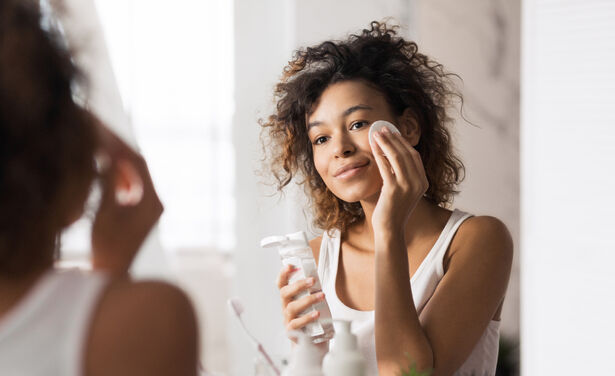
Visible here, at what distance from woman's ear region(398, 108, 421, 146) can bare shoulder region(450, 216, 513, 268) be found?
0.16m

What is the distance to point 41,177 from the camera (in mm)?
382

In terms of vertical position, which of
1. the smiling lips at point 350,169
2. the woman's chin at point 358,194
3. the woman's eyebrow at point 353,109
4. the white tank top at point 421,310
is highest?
the woman's eyebrow at point 353,109

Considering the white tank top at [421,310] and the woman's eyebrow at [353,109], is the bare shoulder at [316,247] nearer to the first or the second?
the white tank top at [421,310]

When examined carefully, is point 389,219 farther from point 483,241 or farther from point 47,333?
point 47,333

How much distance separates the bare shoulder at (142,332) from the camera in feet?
1.21

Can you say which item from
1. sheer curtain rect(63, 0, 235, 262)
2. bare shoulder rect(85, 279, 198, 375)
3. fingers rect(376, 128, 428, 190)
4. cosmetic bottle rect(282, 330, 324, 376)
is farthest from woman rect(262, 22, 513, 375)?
sheer curtain rect(63, 0, 235, 262)

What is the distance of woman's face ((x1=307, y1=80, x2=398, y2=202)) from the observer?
2.85 feet

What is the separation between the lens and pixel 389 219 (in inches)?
30.0

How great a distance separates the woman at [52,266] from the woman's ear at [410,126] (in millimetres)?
618

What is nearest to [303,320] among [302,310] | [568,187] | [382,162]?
[302,310]

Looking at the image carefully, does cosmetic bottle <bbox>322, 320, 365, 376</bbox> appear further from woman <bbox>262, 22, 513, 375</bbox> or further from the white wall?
the white wall

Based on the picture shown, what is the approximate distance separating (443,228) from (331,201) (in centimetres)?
22

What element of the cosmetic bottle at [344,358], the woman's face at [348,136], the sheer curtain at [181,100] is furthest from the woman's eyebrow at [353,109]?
the sheer curtain at [181,100]

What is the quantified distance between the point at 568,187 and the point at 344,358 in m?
0.90
